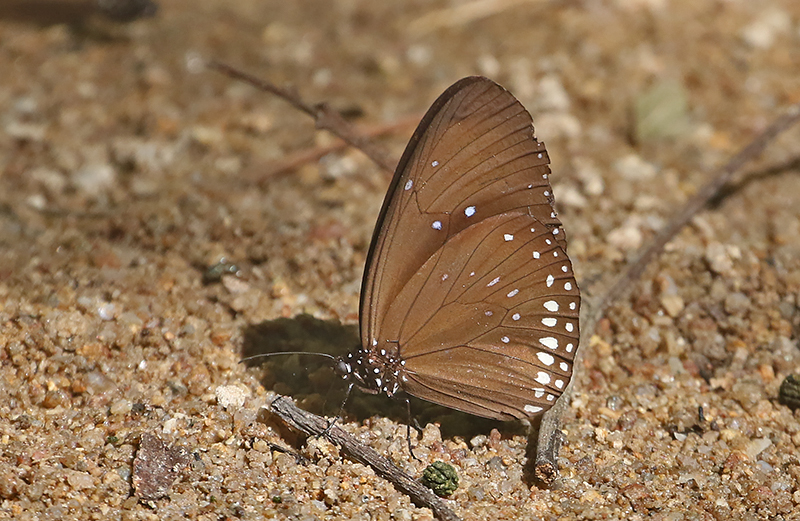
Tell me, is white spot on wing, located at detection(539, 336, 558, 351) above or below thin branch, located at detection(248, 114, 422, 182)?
below

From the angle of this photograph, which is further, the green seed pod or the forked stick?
the forked stick

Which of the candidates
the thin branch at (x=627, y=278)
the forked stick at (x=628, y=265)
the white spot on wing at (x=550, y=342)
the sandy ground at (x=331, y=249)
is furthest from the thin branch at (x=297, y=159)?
the white spot on wing at (x=550, y=342)

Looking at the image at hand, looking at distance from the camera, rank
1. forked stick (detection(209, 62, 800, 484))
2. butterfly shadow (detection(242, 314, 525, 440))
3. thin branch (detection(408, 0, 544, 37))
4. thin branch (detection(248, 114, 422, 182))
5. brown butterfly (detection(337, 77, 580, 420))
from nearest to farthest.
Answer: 1. brown butterfly (detection(337, 77, 580, 420))
2. forked stick (detection(209, 62, 800, 484))
3. butterfly shadow (detection(242, 314, 525, 440))
4. thin branch (detection(248, 114, 422, 182))
5. thin branch (detection(408, 0, 544, 37))

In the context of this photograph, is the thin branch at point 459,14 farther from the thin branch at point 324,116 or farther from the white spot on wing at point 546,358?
the white spot on wing at point 546,358

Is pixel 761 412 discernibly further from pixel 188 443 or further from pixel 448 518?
pixel 188 443

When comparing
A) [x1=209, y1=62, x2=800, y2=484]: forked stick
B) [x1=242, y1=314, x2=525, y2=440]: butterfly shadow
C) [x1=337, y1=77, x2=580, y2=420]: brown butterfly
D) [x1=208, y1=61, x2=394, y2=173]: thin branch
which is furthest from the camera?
[x1=208, y1=61, x2=394, y2=173]: thin branch

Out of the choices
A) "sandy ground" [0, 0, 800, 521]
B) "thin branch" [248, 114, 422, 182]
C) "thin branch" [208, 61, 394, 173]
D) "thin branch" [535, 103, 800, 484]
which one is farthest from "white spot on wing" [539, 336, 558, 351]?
"thin branch" [248, 114, 422, 182]

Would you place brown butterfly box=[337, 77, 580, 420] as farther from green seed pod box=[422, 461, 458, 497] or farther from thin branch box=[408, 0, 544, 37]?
thin branch box=[408, 0, 544, 37]
